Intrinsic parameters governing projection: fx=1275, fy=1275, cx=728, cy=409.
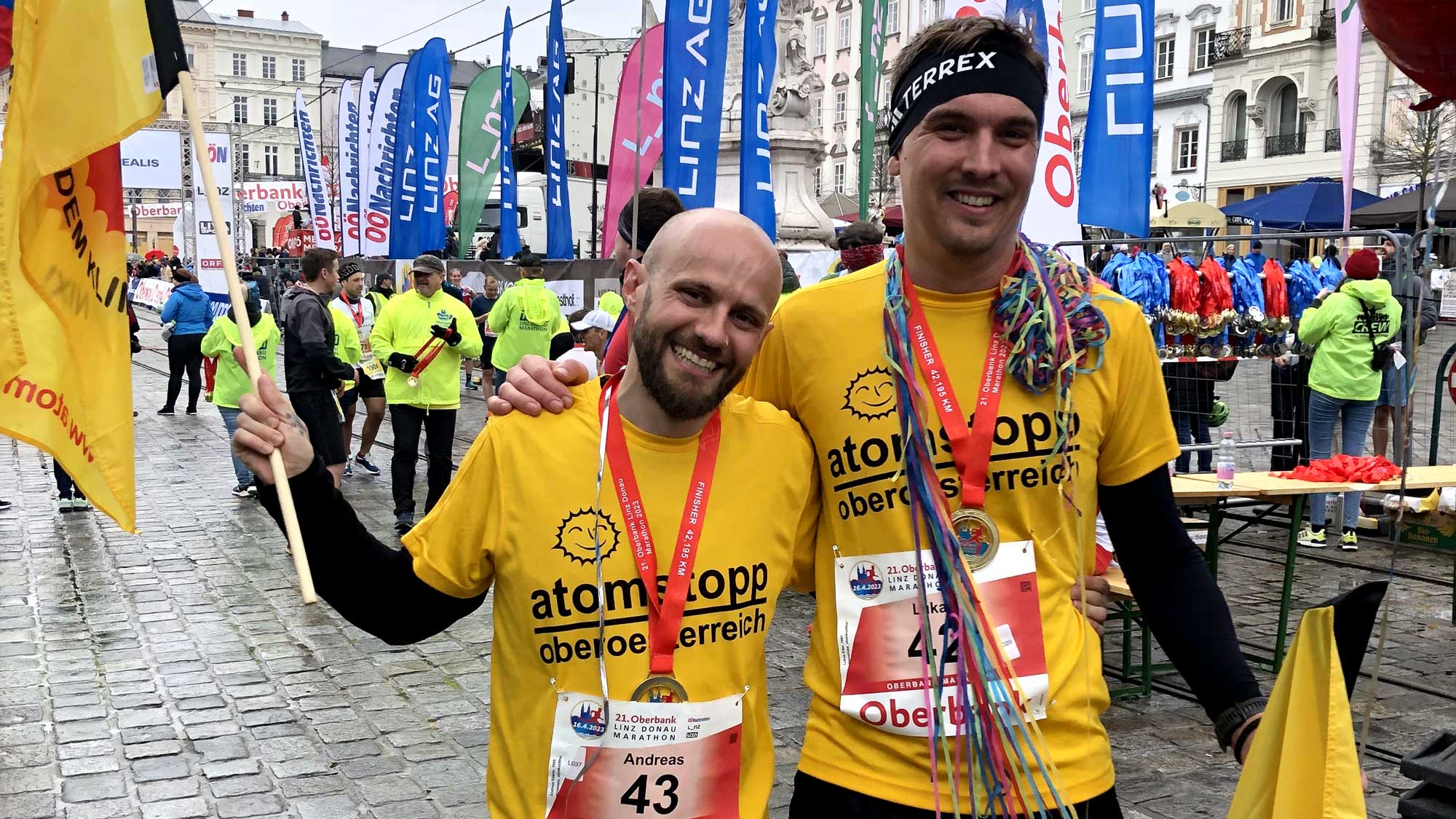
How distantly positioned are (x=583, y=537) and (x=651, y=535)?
117 millimetres

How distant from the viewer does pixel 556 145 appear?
657 inches

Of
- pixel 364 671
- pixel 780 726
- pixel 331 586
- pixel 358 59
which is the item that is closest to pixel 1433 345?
pixel 780 726

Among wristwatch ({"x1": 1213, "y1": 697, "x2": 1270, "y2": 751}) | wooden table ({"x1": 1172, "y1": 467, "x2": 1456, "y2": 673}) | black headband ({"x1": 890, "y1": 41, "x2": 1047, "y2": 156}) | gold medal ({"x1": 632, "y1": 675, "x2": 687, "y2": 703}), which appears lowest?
wooden table ({"x1": 1172, "y1": 467, "x2": 1456, "y2": 673})

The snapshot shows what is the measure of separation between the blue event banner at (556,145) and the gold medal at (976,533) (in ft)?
47.8

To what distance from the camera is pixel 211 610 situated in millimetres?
7543

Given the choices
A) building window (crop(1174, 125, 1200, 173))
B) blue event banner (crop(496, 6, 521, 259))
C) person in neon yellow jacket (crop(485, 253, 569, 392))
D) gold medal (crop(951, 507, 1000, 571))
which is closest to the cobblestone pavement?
gold medal (crop(951, 507, 1000, 571))

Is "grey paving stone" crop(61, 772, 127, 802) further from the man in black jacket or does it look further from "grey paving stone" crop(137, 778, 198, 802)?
the man in black jacket

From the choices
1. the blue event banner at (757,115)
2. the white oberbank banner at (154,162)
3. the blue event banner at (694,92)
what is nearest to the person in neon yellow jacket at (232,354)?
the blue event banner at (694,92)

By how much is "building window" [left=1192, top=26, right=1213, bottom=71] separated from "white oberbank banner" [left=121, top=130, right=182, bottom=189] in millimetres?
35863

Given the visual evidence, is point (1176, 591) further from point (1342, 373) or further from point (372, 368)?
point (372, 368)

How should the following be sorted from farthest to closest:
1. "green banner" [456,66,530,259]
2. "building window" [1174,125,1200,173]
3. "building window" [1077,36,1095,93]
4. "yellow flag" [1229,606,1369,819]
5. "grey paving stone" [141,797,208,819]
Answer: "building window" [1077,36,1095,93], "building window" [1174,125,1200,173], "green banner" [456,66,530,259], "grey paving stone" [141,797,208,819], "yellow flag" [1229,606,1369,819]

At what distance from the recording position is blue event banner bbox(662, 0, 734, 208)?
11.6m

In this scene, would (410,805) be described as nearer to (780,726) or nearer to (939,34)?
(780,726)

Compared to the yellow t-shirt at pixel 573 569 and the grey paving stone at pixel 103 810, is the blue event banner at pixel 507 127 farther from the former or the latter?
the yellow t-shirt at pixel 573 569
